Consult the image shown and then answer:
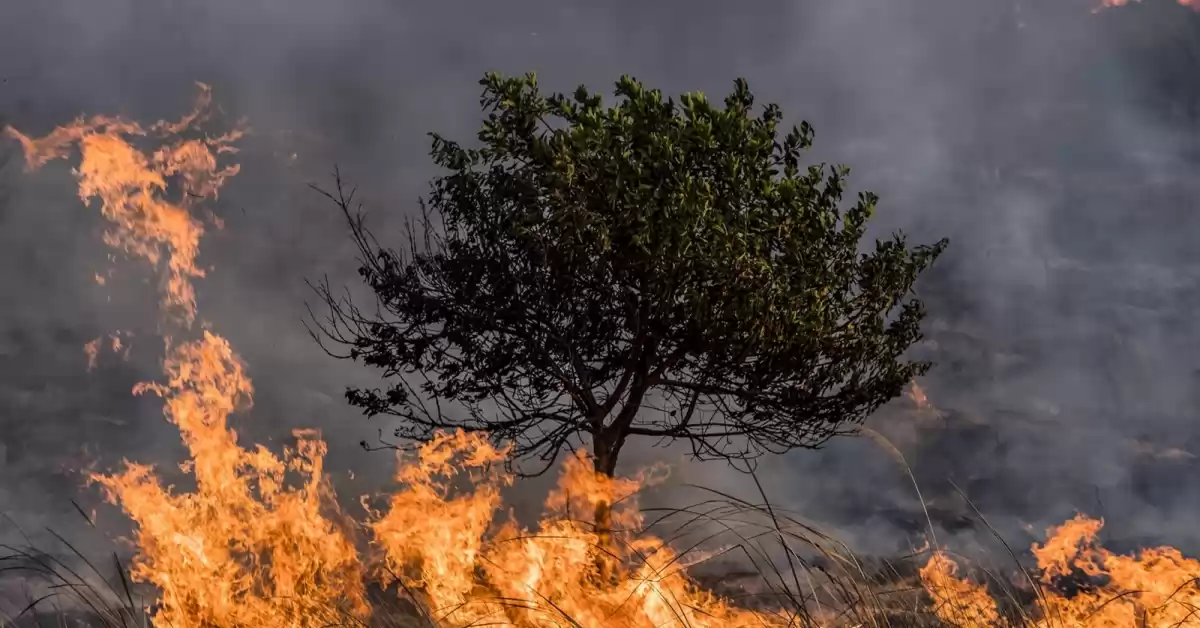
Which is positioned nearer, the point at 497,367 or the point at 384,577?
the point at 384,577

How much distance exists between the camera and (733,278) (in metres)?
13.7

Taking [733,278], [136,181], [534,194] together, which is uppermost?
[136,181]

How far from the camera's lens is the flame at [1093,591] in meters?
7.74

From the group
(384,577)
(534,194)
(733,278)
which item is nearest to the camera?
(384,577)

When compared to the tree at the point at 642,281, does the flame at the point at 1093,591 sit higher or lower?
lower

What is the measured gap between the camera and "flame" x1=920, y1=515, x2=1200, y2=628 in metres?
7.74

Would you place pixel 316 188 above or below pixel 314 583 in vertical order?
above

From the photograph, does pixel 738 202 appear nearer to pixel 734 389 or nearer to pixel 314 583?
pixel 734 389

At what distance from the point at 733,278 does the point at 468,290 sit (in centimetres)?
475

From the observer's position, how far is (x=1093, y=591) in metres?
11.5

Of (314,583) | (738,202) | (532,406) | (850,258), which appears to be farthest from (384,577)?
(850,258)

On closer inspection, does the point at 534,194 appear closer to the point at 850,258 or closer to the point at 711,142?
the point at 711,142

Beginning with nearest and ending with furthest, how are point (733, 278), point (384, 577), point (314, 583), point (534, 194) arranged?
point (314, 583)
point (384, 577)
point (733, 278)
point (534, 194)

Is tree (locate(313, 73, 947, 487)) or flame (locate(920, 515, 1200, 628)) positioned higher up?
tree (locate(313, 73, 947, 487))
